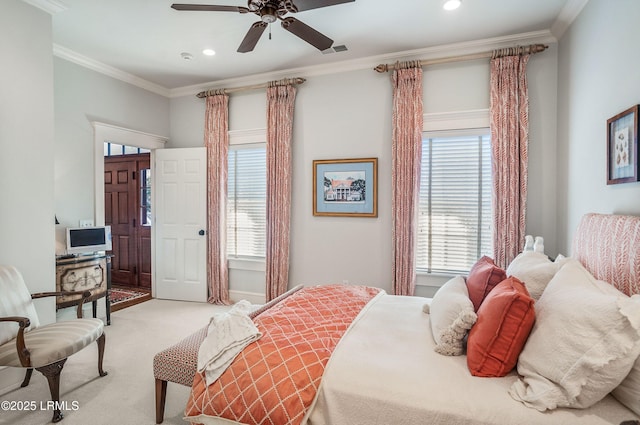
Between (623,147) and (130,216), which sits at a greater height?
(623,147)

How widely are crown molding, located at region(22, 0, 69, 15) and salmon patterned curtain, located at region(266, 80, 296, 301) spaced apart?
2.09 meters

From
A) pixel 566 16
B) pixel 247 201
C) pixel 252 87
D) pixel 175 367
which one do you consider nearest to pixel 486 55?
pixel 566 16

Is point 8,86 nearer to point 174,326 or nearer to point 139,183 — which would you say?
point 174,326

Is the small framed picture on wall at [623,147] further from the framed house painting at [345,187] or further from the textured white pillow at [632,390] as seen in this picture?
the framed house painting at [345,187]

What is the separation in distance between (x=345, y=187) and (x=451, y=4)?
2.05m

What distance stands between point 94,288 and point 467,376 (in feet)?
12.3

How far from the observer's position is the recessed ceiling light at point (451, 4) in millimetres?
2680

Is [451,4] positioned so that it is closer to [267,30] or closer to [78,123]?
[267,30]

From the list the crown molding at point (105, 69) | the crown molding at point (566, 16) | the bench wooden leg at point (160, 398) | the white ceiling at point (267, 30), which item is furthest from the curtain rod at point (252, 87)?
the bench wooden leg at point (160, 398)

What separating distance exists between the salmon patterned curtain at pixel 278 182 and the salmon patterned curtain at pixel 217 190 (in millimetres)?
720

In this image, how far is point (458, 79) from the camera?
349 centimetres

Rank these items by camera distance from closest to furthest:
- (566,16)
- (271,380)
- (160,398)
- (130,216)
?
(271,380) → (160,398) → (566,16) → (130,216)

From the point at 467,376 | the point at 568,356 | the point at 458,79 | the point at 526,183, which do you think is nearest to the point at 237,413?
the point at 467,376

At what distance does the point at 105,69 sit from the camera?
400cm
